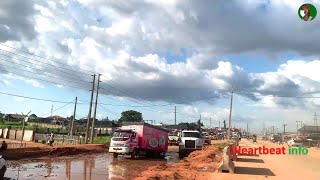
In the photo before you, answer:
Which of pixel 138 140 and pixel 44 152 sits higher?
pixel 138 140

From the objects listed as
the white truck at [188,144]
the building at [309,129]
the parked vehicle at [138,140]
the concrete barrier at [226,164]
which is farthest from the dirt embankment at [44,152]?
the building at [309,129]

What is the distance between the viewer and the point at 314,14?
1019 cm

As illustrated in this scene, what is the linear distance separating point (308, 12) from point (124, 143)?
23.6 metres

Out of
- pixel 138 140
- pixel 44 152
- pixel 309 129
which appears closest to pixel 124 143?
pixel 138 140

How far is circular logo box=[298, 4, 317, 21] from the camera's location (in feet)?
33.4

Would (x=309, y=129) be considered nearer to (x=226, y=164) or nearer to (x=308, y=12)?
(x=226, y=164)

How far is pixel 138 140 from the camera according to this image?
33.2m

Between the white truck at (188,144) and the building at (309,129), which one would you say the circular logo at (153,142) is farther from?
the building at (309,129)

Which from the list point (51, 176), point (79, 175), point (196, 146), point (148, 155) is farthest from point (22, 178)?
point (196, 146)

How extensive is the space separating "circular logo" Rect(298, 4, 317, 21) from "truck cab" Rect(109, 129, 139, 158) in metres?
23.3

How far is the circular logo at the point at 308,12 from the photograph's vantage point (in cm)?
1017

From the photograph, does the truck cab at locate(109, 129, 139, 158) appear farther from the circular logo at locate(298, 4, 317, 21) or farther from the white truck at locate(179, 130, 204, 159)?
the circular logo at locate(298, 4, 317, 21)

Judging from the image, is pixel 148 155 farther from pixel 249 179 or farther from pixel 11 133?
pixel 11 133

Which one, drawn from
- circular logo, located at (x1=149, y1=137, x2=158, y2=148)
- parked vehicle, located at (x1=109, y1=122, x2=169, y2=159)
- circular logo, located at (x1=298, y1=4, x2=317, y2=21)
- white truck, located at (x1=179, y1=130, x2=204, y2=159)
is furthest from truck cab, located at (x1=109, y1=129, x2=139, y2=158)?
circular logo, located at (x1=298, y1=4, x2=317, y2=21)
